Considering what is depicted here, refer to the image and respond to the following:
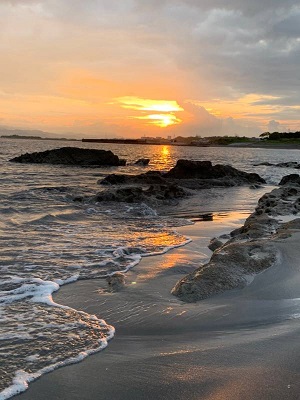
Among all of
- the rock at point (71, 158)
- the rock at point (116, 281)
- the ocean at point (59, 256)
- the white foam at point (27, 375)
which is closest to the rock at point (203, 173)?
the ocean at point (59, 256)

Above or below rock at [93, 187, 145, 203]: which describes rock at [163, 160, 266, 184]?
above

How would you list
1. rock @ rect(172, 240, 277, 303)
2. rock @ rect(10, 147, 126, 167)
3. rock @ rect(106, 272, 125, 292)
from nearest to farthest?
rock @ rect(172, 240, 277, 303), rock @ rect(106, 272, 125, 292), rock @ rect(10, 147, 126, 167)

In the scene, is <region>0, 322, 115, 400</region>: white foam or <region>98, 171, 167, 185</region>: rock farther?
<region>98, 171, 167, 185</region>: rock

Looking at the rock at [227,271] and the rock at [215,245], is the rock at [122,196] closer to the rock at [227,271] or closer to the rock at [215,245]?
the rock at [215,245]

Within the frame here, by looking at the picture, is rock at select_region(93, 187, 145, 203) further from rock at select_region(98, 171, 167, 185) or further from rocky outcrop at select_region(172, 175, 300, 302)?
rocky outcrop at select_region(172, 175, 300, 302)

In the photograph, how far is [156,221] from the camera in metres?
12.3

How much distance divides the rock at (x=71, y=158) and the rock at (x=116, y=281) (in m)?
38.6

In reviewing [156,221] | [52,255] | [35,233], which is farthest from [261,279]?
[156,221]

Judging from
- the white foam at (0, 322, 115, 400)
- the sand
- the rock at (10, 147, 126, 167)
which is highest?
the rock at (10, 147, 126, 167)

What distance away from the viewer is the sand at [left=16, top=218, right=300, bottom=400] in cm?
297

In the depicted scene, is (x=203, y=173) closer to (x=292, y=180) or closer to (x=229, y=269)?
(x=292, y=180)

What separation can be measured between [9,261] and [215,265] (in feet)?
10.9

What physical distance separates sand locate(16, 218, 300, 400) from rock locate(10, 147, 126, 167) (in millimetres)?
39142

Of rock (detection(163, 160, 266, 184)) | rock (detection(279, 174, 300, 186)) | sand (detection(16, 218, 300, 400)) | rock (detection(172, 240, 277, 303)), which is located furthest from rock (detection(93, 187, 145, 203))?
rock (detection(279, 174, 300, 186))
